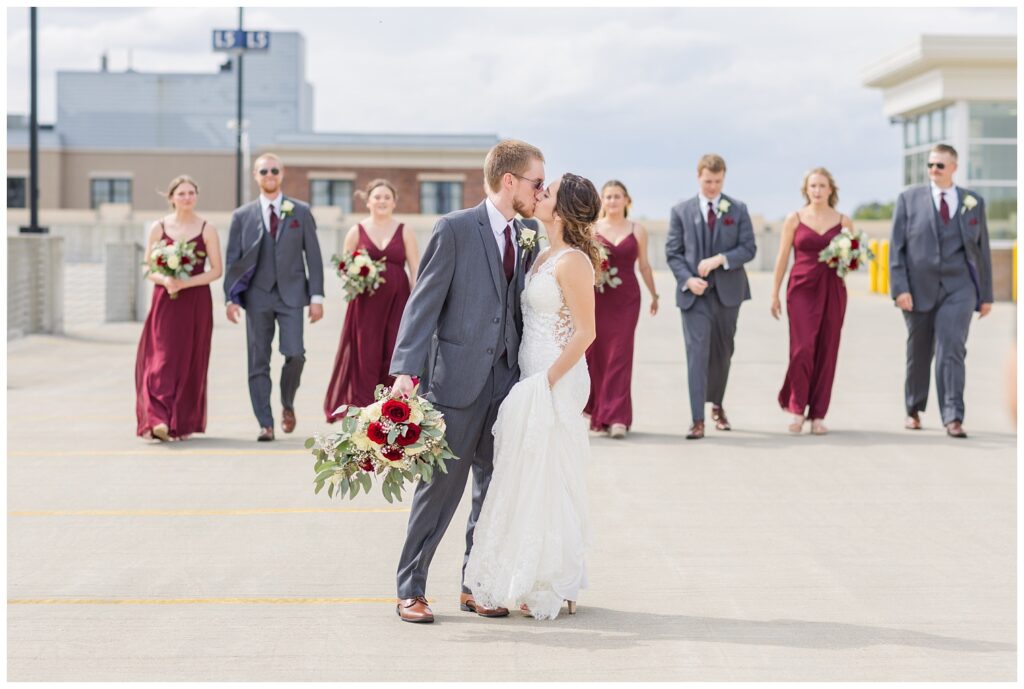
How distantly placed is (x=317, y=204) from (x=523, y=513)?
61933 mm

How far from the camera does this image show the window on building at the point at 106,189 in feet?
236

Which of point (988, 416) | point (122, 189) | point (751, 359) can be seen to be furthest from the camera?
point (122, 189)

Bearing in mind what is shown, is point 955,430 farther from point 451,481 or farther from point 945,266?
point 451,481

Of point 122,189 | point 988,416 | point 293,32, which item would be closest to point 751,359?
point 988,416

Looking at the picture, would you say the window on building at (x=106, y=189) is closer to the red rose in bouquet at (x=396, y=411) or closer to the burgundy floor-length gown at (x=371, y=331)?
the burgundy floor-length gown at (x=371, y=331)

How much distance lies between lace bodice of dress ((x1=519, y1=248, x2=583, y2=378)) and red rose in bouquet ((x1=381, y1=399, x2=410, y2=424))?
2.35ft

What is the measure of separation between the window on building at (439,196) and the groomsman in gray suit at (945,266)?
178ft

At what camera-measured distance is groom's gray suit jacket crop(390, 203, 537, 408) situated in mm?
6426

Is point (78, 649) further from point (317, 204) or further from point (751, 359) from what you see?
point (317, 204)

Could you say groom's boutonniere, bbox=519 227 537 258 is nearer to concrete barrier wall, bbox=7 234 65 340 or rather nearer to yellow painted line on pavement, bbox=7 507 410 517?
yellow painted line on pavement, bbox=7 507 410 517

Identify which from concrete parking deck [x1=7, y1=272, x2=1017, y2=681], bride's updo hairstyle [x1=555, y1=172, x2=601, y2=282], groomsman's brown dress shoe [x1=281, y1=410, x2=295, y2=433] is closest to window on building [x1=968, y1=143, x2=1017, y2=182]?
concrete parking deck [x1=7, y1=272, x2=1017, y2=681]

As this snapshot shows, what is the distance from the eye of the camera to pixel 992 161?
40.4 meters

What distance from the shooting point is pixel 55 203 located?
7088 centimetres

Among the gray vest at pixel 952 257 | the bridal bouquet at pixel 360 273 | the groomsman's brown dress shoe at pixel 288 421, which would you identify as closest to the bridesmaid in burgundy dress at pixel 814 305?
the gray vest at pixel 952 257
